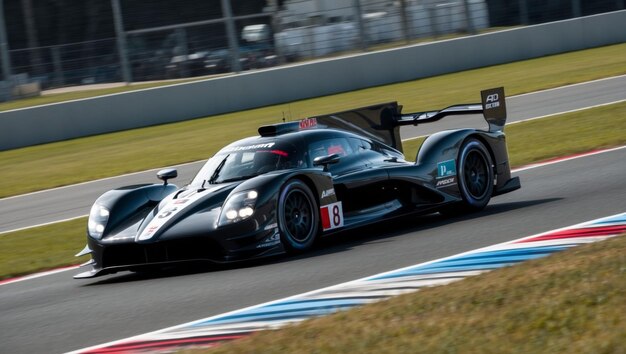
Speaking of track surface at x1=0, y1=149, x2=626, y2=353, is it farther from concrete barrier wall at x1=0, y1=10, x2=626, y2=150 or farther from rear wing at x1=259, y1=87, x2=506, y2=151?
concrete barrier wall at x1=0, y1=10, x2=626, y2=150

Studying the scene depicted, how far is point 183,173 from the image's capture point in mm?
16516

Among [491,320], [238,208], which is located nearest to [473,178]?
[238,208]

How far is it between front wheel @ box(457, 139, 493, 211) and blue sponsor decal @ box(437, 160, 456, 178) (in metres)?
0.09

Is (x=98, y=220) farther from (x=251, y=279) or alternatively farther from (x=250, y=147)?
(x=251, y=279)

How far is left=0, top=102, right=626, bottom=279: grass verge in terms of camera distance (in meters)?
10.7

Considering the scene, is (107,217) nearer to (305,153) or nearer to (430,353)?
(305,153)

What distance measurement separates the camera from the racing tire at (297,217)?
345 inches

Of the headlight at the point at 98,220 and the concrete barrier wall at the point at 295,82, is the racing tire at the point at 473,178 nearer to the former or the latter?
the headlight at the point at 98,220

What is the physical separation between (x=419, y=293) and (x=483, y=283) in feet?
1.35

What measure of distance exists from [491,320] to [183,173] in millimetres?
11538

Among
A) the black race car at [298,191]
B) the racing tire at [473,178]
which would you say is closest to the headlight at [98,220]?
the black race car at [298,191]

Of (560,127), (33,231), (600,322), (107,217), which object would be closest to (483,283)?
(600,322)

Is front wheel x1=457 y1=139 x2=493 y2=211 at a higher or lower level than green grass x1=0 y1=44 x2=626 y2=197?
lower

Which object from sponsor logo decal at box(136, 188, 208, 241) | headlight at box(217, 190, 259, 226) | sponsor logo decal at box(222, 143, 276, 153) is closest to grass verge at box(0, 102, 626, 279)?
sponsor logo decal at box(136, 188, 208, 241)
